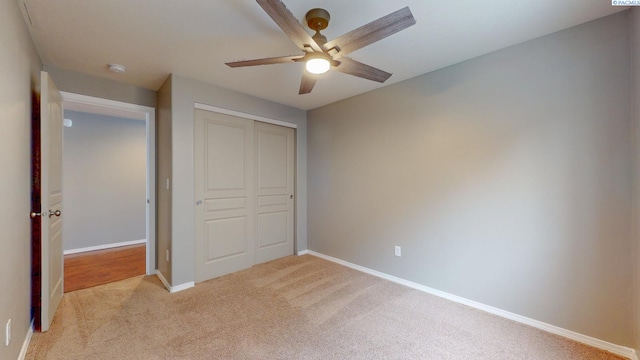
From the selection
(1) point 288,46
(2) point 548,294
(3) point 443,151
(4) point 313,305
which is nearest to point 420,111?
(3) point 443,151

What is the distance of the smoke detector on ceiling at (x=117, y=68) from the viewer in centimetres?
253

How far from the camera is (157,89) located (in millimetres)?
3188

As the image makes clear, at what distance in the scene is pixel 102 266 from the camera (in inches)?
137

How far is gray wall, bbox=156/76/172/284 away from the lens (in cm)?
284

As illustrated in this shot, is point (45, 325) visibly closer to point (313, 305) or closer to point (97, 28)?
point (313, 305)

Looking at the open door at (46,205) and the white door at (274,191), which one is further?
the white door at (274,191)

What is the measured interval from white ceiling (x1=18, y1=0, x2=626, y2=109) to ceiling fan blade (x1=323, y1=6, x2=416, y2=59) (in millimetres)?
293

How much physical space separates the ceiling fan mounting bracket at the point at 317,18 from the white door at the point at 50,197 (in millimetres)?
2065

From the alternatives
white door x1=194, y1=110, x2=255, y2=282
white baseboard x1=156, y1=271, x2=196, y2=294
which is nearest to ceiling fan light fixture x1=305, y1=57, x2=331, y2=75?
white door x1=194, y1=110, x2=255, y2=282

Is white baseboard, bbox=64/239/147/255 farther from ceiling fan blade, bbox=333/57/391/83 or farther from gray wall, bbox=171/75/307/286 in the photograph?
ceiling fan blade, bbox=333/57/391/83

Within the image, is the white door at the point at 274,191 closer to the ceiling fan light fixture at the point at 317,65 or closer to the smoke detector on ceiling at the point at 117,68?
the smoke detector on ceiling at the point at 117,68

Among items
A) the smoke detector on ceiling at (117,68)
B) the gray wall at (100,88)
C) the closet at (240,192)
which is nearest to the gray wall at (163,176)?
the gray wall at (100,88)

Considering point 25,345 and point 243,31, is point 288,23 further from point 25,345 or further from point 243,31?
point 25,345

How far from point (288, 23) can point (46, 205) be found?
2258mm
